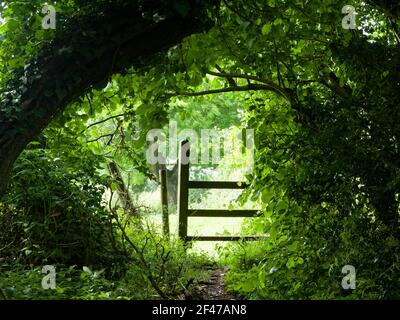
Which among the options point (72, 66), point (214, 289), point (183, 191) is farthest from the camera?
point (183, 191)

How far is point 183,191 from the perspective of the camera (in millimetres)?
7660

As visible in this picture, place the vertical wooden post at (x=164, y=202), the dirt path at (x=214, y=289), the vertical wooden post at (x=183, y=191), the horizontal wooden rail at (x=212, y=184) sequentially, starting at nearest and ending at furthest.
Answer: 1. the dirt path at (x=214, y=289)
2. the vertical wooden post at (x=164, y=202)
3. the vertical wooden post at (x=183, y=191)
4. the horizontal wooden rail at (x=212, y=184)

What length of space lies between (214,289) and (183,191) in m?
2.83

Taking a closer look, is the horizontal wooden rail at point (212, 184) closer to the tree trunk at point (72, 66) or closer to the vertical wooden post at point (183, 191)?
the vertical wooden post at point (183, 191)

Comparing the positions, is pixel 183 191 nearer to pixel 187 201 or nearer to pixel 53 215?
pixel 187 201

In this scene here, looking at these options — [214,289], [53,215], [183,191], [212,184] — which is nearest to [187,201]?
[183,191]

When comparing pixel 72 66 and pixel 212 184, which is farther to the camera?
pixel 212 184

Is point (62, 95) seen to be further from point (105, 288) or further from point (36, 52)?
point (105, 288)

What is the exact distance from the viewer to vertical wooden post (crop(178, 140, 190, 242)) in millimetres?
7496

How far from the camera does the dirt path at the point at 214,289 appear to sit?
459cm

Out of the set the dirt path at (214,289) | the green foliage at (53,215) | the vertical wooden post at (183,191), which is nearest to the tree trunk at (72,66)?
the green foliage at (53,215)

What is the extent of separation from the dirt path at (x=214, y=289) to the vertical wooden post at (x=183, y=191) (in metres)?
1.74

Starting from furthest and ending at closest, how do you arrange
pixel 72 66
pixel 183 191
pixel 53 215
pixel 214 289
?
1. pixel 183 191
2. pixel 214 289
3. pixel 53 215
4. pixel 72 66
